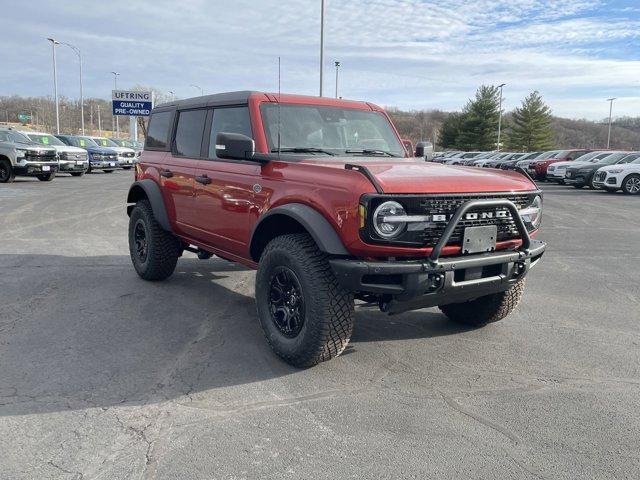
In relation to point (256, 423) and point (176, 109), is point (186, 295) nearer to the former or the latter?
point (176, 109)

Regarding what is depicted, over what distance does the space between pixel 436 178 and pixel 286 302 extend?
1395mm

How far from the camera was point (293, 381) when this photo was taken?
3.61m

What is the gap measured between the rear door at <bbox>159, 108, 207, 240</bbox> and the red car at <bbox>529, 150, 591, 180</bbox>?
24077 millimetres

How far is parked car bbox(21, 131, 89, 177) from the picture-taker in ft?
64.7

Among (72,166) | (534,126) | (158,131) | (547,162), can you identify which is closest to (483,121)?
(534,126)

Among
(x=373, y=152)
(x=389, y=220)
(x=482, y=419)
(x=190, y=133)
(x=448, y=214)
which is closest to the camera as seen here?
(x=482, y=419)

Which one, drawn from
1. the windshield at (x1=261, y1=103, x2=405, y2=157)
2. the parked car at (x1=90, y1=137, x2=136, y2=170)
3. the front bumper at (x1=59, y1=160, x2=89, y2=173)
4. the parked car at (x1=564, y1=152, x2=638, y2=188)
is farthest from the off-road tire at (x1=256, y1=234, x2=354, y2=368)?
the parked car at (x1=90, y1=137, x2=136, y2=170)

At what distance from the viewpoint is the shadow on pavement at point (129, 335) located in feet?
11.4

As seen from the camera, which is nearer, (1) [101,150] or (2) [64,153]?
(2) [64,153]

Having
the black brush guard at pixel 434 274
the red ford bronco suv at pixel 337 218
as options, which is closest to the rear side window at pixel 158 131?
the red ford bronco suv at pixel 337 218

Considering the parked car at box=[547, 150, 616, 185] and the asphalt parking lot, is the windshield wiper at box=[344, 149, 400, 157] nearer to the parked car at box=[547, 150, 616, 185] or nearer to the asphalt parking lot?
the asphalt parking lot

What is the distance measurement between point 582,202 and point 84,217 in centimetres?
1381

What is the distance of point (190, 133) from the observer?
5516mm

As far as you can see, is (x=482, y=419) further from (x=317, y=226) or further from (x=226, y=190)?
(x=226, y=190)
